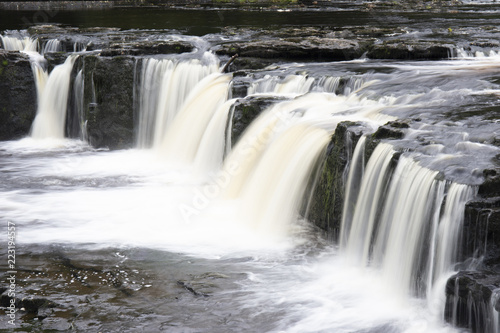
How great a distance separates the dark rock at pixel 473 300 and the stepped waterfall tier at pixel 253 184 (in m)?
0.02

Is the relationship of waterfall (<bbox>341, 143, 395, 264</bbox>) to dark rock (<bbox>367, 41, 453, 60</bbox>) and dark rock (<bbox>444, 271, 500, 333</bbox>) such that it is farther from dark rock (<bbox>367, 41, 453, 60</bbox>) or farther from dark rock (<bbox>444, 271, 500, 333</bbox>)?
dark rock (<bbox>367, 41, 453, 60</bbox>)

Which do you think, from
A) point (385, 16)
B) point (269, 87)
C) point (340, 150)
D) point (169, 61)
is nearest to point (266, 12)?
point (385, 16)

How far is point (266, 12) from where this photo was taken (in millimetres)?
25078

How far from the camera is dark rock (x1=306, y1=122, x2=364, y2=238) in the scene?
786cm

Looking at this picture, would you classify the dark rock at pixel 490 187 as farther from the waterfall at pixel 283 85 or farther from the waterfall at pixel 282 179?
the waterfall at pixel 283 85

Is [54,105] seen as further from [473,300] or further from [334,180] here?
[473,300]

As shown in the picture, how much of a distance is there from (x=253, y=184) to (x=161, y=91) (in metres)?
4.77

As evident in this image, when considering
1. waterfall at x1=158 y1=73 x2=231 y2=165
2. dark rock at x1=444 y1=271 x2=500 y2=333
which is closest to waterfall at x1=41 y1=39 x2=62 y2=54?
waterfall at x1=158 y1=73 x2=231 y2=165

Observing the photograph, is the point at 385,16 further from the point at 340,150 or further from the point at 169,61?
the point at 340,150

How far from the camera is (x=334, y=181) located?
801 centimetres

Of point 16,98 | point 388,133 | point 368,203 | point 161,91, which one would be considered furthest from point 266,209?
point 16,98

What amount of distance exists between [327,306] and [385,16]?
17.1 meters

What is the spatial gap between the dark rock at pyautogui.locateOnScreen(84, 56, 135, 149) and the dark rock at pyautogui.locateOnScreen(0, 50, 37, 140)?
Answer: 1730 millimetres

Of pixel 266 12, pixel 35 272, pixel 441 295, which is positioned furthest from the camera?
pixel 266 12
